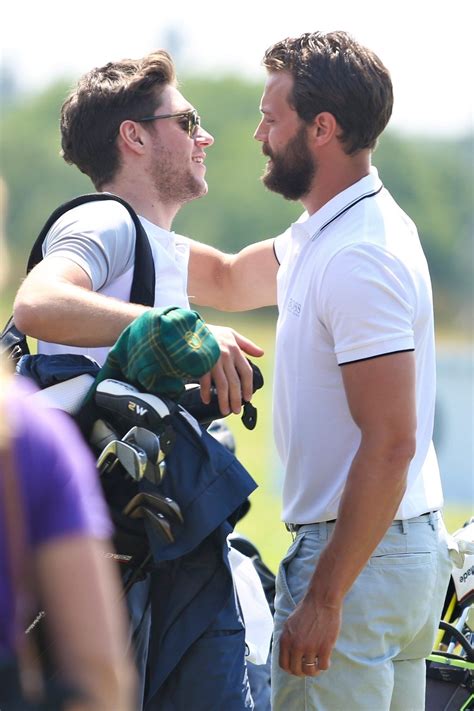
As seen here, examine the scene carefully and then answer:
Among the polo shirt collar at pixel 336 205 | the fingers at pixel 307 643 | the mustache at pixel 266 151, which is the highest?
the mustache at pixel 266 151

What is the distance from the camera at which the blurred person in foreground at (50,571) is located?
1627mm

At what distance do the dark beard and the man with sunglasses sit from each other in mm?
362

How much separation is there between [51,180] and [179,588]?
197 ft

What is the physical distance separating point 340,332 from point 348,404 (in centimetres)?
18

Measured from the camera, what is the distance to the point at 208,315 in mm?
44594

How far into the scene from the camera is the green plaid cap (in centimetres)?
245

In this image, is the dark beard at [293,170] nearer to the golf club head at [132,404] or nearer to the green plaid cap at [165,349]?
the green plaid cap at [165,349]

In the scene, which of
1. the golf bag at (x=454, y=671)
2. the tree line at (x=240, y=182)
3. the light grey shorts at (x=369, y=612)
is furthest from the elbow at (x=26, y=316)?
the tree line at (x=240, y=182)

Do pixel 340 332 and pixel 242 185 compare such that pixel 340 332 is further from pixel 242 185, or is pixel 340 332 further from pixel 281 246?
pixel 242 185

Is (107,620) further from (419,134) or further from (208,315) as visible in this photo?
(419,134)

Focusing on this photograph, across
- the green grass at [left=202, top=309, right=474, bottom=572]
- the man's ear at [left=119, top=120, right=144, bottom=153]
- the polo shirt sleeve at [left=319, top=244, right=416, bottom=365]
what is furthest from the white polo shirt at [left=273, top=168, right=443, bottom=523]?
the green grass at [left=202, top=309, right=474, bottom=572]

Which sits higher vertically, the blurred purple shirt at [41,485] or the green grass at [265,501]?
the blurred purple shirt at [41,485]

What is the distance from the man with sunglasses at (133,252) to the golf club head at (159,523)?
0.73 ft

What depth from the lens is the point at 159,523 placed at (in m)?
2.56
